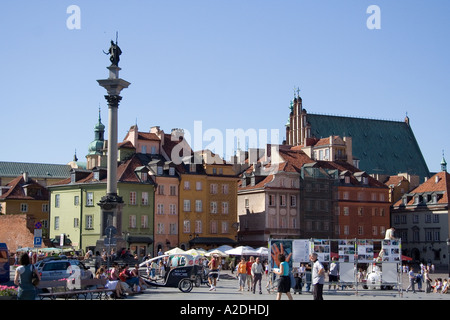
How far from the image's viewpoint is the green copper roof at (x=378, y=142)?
112 m

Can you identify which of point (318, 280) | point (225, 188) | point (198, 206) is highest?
point (225, 188)

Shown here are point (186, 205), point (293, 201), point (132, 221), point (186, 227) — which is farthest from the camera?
point (293, 201)

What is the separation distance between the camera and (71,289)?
27234 millimetres

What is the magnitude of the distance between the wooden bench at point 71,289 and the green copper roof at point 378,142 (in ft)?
273

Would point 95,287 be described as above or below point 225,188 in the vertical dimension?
below

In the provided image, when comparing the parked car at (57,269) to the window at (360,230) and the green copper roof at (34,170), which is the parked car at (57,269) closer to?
the window at (360,230)

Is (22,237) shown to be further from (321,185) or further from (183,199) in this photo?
(321,185)

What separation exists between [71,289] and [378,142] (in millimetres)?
92923

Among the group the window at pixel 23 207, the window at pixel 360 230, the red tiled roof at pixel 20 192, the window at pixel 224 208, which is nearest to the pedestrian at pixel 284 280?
the window at pixel 224 208

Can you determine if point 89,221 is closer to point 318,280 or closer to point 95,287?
point 95,287

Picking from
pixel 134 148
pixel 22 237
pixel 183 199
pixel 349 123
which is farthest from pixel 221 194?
pixel 349 123

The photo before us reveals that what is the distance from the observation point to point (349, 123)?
380 ft

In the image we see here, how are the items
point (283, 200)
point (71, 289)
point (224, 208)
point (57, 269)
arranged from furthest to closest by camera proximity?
point (283, 200) → point (224, 208) → point (57, 269) → point (71, 289)

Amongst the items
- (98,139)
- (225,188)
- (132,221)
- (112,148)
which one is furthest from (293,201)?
(98,139)
